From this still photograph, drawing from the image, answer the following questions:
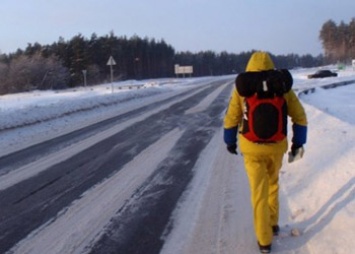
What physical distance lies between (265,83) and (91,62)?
9625 cm

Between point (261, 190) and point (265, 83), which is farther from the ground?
point (265, 83)

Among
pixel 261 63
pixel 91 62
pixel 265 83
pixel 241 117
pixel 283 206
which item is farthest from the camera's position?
pixel 91 62

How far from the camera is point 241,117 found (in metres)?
4.61

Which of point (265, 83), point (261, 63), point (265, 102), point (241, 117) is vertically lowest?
point (241, 117)

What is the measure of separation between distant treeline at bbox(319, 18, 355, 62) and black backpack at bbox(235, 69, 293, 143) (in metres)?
135

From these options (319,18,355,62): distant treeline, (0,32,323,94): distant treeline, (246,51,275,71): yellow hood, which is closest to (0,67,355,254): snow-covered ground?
(246,51,275,71): yellow hood

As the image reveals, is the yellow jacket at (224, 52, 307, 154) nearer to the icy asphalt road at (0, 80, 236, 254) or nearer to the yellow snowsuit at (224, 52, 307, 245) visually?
the yellow snowsuit at (224, 52, 307, 245)

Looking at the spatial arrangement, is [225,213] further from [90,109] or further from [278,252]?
[90,109]

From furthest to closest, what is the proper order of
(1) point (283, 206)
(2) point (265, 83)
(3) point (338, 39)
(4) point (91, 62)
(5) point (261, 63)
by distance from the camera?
(3) point (338, 39), (4) point (91, 62), (1) point (283, 206), (5) point (261, 63), (2) point (265, 83)

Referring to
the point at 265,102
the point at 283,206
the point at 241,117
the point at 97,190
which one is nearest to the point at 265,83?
the point at 265,102

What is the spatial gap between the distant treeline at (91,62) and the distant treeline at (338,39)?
3411 cm

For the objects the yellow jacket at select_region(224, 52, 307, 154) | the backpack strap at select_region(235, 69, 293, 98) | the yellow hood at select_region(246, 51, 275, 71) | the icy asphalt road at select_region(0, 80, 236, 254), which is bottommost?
A: the icy asphalt road at select_region(0, 80, 236, 254)

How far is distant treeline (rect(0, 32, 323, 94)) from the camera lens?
80.8m

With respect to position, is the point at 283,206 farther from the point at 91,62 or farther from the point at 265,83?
the point at 91,62
